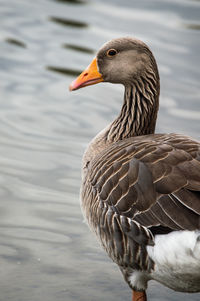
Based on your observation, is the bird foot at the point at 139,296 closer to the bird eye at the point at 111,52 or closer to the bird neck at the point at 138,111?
the bird neck at the point at 138,111

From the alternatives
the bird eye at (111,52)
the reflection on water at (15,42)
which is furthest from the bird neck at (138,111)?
the reflection on water at (15,42)

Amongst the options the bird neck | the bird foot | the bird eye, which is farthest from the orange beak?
the bird foot

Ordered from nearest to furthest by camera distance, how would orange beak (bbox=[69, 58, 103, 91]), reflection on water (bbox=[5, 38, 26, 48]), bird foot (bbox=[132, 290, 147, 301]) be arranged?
bird foot (bbox=[132, 290, 147, 301]) → orange beak (bbox=[69, 58, 103, 91]) → reflection on water (bbox=[5, 38, 26, 48])

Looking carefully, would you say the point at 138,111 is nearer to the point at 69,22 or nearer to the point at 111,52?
the point at 111,52

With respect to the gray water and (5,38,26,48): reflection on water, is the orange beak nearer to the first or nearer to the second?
the gray water

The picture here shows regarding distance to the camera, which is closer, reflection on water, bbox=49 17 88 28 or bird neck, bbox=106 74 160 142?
bird neck, bbox=106 74 160 142

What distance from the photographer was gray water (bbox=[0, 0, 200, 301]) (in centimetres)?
621

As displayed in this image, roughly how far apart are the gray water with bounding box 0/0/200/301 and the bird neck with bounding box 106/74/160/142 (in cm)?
136

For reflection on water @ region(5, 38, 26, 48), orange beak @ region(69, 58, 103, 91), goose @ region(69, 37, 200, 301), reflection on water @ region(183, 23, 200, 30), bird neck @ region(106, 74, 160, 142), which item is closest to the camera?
goose @ region(69, 37, 200, 301)

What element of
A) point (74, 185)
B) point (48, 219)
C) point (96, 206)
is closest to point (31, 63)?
point (74, 185)

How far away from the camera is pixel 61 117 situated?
974 centimetres

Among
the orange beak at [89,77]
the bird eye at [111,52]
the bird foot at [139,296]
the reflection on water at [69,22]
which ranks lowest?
the reflection on water at [69,22]

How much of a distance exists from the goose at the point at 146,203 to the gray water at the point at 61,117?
36.0 inches

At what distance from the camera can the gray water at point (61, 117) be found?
6.21 metres
